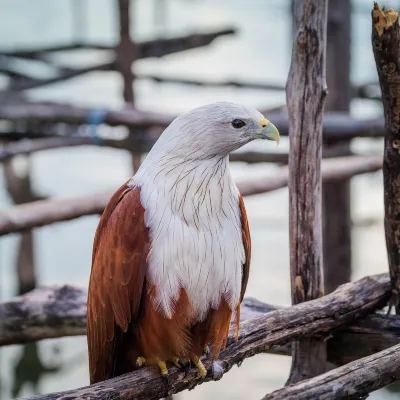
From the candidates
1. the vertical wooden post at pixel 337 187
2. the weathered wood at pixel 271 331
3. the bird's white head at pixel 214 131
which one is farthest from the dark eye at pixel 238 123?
the vertical wooden post at pixel 337 187

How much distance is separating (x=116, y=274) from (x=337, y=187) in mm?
3219

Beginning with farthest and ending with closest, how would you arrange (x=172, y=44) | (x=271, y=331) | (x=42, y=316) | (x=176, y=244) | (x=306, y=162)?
(x=172, y=44) → (x=42, y=316) → (x=306, y=162) → (x=271, y=331) → (x=176, y=244)

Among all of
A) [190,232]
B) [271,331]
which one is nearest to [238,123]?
[190,232]

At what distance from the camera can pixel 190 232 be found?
2.19 metres

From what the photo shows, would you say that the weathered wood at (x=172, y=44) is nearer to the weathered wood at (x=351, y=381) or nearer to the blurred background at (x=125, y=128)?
the blurred background at (x=125, y=128)

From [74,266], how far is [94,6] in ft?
12.7

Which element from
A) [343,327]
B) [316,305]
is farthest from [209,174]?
[343,327]

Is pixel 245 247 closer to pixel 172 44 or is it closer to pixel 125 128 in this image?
pixel 125 128

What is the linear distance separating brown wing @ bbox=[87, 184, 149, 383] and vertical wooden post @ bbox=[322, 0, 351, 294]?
2864 mm

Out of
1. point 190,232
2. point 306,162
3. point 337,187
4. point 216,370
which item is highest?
point 306,162

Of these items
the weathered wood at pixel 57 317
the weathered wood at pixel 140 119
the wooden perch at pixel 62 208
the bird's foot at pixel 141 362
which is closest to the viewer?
the bird's foot at pixel 141 362

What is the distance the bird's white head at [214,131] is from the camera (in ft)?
7.32

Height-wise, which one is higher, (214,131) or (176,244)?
(214,131)

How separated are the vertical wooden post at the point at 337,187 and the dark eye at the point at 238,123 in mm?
2717
